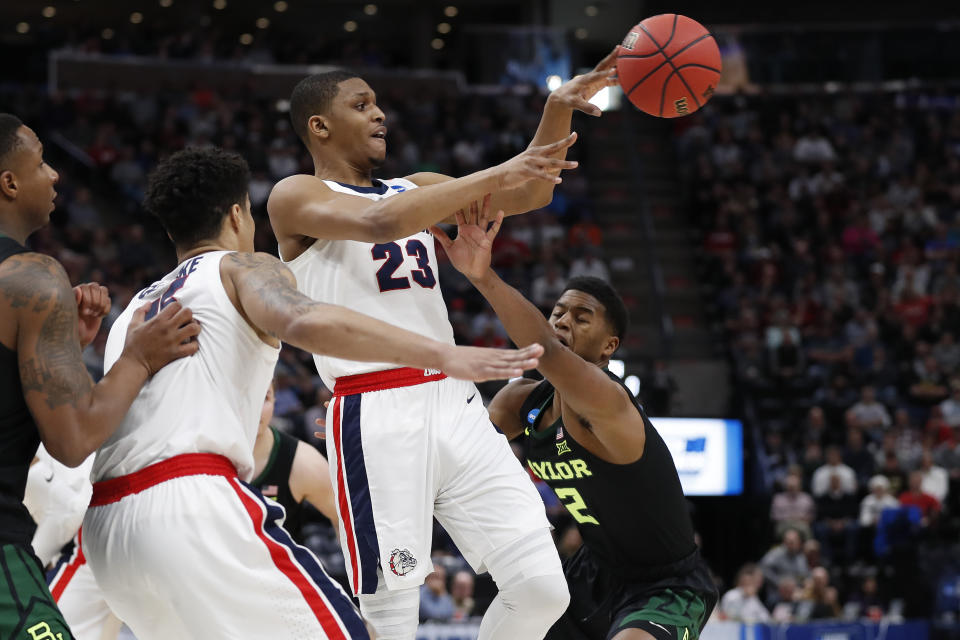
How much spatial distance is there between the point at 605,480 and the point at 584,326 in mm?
719

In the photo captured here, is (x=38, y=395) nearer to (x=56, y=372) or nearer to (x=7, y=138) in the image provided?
(x=56, y=372)

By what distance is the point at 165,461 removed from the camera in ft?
11.6

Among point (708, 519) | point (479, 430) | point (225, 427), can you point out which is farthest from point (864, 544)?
point (225, 427)

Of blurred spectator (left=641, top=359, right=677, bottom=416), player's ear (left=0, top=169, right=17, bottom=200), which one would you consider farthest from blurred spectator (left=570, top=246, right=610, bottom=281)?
player's ear (left=0, top=169, right=17, bottom=200)

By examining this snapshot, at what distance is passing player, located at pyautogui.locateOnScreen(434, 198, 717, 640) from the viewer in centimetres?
480

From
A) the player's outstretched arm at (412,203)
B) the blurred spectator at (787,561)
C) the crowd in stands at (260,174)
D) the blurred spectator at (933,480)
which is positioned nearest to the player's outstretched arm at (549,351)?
the player's outstretched arm at (412,203)

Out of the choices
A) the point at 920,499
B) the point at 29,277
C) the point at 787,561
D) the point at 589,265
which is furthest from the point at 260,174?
the point at 29,277

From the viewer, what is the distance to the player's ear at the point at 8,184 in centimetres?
365

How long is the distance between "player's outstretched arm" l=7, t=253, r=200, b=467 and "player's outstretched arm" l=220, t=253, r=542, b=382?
0.54m

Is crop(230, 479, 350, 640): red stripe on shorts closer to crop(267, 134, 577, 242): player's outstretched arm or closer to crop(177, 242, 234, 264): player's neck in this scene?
crop(177, 242, 234, 264): player's neck

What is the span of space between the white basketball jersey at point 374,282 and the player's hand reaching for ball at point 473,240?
179 mm

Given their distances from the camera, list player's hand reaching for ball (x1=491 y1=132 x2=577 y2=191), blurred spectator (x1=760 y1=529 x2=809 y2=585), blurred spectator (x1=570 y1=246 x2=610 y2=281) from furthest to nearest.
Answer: blurred spectator (x1=570 y1=246 x2=610 y2=281), blurred spectator (x1=760 y1=529 x2=809 y2=585), player's hand reaching for ball (x1=491 y1=132 x2=577 y2=191)

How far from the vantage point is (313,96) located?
4.99 metres

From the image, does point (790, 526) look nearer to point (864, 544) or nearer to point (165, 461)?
point (864, 544)
